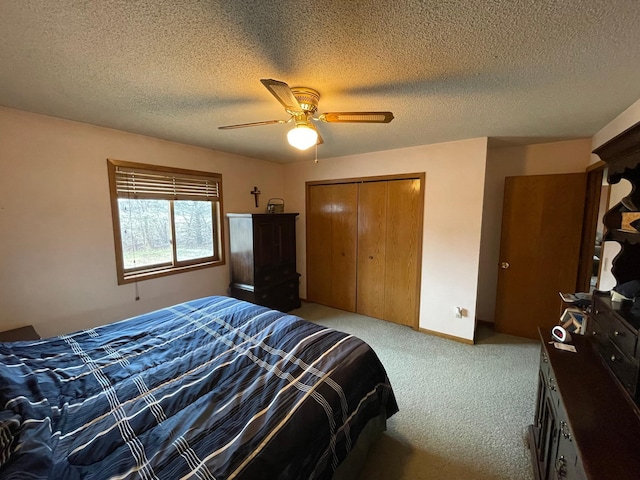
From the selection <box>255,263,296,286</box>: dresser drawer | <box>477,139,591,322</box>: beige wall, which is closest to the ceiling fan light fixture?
<box>255,263,296,286</box>: dresser drawer

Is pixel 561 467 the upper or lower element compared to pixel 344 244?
lower

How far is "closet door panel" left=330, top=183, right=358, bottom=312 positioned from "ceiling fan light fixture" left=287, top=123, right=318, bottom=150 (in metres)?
2.10

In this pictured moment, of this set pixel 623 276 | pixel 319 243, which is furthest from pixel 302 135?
pixel 319 243

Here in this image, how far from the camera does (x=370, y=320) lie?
376 cm

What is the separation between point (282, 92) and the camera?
4.50 feet

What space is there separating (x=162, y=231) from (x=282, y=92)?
98.8 inches

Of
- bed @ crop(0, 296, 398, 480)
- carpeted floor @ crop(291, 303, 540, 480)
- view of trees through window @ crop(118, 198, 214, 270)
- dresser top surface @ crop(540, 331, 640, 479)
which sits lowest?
carpeted floor @ crop(291, 303, 540, 480)

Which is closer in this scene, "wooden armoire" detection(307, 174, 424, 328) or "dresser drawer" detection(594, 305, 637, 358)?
"dresser drawer" detection(594, 305, 637, 358)

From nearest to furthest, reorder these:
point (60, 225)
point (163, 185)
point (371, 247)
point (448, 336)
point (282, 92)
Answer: point (282, 92), point (60, 225), point (163, 185), point (448, 336), point (371, 247)

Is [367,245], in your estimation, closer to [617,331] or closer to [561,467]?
[617,331]

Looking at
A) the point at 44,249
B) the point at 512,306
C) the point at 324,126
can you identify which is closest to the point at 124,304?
the point at 44,249

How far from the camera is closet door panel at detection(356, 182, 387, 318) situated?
11.9 ft

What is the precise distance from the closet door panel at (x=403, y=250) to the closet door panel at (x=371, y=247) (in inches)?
3.3

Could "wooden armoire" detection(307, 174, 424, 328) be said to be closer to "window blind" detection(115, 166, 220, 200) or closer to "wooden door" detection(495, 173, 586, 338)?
"wooden door" detection(495, 173, 586, 338)
